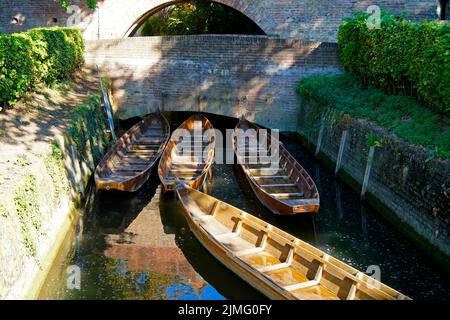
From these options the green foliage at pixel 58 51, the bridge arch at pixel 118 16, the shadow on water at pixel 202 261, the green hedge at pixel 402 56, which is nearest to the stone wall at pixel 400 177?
the green hedge at pixel 402 56

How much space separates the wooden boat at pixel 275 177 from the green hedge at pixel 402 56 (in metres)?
3.65

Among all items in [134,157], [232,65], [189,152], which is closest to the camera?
[134,157]

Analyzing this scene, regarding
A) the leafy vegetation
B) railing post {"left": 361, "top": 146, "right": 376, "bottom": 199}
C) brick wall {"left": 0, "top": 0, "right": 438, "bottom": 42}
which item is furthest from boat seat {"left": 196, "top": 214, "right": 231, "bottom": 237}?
the leafy vegetation

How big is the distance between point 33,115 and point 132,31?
476 inches

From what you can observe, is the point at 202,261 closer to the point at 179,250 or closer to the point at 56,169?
the point at 179,250

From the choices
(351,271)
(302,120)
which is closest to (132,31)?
(302,120)

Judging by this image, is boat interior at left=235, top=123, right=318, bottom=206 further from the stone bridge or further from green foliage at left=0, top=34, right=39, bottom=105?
green foliage at left=0, top=34, right=39, bottom=105

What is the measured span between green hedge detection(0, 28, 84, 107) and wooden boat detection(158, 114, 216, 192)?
4.31 metres

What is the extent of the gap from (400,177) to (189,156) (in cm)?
667

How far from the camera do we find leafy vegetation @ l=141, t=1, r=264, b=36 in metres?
Result: 25.6

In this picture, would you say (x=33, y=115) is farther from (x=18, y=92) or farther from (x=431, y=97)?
(x=431, y=97)

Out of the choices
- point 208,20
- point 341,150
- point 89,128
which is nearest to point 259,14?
point 208,20

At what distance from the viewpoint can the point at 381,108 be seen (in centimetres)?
1352

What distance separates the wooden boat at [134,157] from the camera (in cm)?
1252
